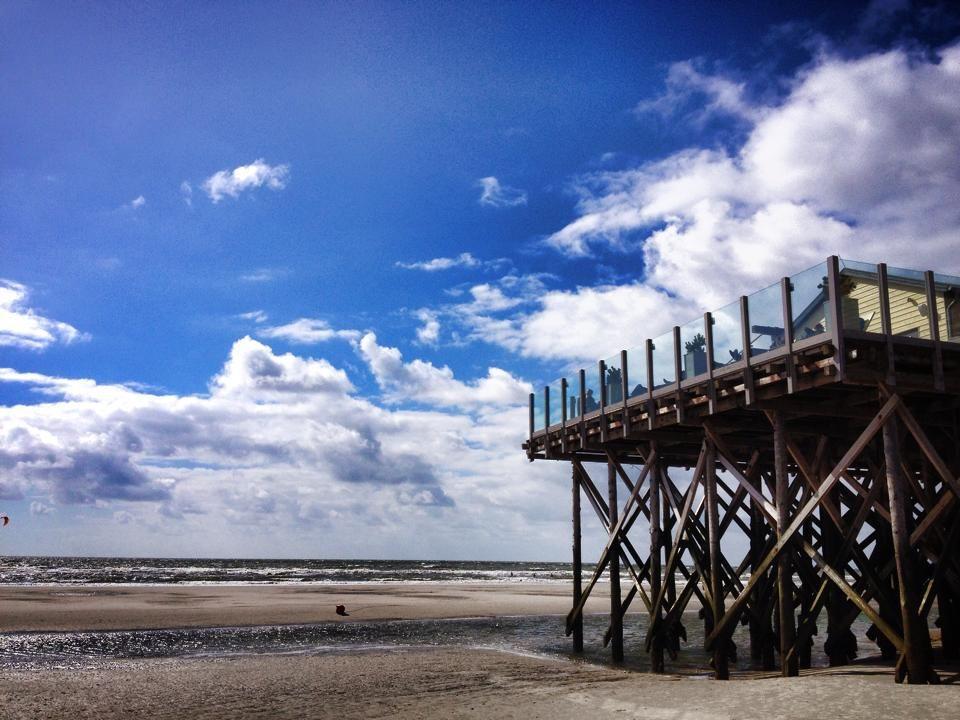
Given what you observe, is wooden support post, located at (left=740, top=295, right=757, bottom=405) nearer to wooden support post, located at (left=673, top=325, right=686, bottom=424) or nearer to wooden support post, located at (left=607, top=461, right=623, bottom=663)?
wooden support post, located at (left=673, top=325, right=686, bottom=424)

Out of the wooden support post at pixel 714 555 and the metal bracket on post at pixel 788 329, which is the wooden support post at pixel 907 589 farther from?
the wooden support post at pixel 714 555

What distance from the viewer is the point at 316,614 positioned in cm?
3120

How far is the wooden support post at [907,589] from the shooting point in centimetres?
1084

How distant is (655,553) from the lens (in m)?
17.0

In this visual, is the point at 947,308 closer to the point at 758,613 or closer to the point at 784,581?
the point at 784,581

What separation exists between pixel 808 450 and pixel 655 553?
4570mm

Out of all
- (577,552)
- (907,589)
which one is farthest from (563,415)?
(907,589)

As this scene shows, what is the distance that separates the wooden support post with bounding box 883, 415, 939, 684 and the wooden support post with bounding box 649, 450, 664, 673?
5767 mm

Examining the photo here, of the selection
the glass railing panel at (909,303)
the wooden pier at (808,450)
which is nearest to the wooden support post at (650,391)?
the wooden pier at (808,450)

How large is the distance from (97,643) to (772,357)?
20.2 metres

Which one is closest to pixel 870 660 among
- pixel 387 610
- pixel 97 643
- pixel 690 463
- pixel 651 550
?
pixel 651 550

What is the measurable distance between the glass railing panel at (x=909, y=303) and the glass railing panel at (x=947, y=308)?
0.24 metres

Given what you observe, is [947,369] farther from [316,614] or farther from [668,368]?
[316,614]

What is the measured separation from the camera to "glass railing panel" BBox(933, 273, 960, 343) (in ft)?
40.9
